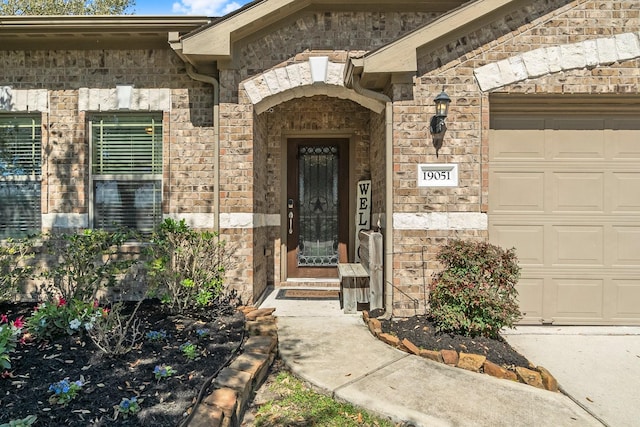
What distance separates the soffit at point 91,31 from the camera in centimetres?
488

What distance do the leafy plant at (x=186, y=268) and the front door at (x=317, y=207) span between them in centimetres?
220

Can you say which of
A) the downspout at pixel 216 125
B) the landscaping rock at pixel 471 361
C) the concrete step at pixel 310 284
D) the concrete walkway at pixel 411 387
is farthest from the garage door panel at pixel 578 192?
the downspout at pixel 216 125

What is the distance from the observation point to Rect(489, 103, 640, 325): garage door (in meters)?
4.76

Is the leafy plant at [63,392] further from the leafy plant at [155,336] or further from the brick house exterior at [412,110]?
the brick house exterior at [412,110]

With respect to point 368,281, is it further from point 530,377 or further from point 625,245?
point 625,245

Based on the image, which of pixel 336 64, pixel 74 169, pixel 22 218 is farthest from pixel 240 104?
pixel 22 218

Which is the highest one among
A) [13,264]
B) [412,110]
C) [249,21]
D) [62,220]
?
[249,21]

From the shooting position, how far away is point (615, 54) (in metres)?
4.52

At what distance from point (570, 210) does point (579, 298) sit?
1.12 metres

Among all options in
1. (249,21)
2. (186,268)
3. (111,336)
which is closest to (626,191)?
(249,21)

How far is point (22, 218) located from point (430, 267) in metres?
5.73

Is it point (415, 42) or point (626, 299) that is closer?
point (415, 42)

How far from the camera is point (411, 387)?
3088mm

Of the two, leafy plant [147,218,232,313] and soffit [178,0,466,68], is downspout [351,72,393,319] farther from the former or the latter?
leafy plant [147,218,232,313]
